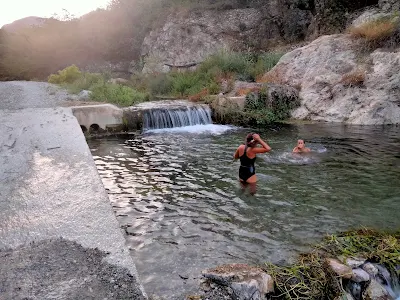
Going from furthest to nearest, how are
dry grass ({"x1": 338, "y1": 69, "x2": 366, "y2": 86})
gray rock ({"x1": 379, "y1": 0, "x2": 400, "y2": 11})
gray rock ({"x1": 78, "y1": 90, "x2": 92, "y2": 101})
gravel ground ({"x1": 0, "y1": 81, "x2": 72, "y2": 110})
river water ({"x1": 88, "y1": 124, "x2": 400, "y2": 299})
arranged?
gray rock ({"x1": 379, "y1": 0, "x2": 400, "y2": 11}), gray rock ({"x1": 78, "y1": 90, "x2": 92, "y2": 101}), dry grass ({"x1": 338, "y1": 69, "x2": 366, "y2": 86}), gravel ground ({"x1": 0, "y1": 81, "x2": 72, "y2": 110}), river water ({"x1": 88, "y1": 124, "x2": 400, "y2": 299})

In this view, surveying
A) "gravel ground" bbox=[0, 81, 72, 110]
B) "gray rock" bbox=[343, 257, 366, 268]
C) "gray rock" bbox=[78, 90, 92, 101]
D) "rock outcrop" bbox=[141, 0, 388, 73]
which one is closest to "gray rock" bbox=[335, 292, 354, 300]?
"gray rock" bbox=[343, 257, 366, 268]

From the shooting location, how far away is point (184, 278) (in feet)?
11.5

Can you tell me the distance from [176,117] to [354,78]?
20.8 feet

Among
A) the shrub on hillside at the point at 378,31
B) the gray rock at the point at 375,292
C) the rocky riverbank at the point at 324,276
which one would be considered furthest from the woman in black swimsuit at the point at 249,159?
the shrub on hillside at the point at 378,31

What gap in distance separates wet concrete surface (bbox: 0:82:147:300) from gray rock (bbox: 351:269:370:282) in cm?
214

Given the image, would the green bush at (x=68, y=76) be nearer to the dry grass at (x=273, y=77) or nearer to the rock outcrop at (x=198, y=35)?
the rock outcrop at (x=198, y=35)

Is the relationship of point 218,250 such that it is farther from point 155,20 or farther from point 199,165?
point 155,20

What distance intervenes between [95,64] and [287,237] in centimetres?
2204

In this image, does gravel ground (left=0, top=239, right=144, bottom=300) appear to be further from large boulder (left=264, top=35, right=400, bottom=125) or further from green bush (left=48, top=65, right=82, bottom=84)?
green bush (left=48, top=65, right=82, bottom=84)

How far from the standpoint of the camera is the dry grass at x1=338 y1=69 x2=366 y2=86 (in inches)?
490

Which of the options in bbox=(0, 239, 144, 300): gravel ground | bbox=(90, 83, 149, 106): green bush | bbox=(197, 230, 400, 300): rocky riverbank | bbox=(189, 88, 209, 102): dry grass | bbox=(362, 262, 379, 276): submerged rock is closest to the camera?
bbox=(0, 239, 144, 300): gravel ground

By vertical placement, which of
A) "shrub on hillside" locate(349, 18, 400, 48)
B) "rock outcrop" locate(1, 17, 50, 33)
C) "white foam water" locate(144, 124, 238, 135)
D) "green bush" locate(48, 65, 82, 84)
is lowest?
"white foam water" locate(144, 124, 238, 135)

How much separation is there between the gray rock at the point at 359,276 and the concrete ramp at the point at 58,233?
2.12m

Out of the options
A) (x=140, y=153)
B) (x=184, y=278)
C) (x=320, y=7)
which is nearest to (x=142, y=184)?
(x=140, y=153)
